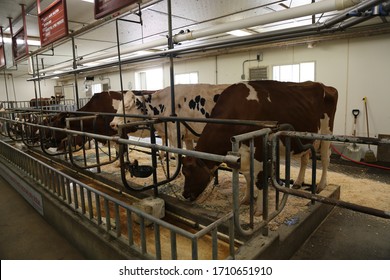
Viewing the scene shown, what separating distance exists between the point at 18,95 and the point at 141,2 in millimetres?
17024

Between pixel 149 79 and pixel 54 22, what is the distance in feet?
24.7

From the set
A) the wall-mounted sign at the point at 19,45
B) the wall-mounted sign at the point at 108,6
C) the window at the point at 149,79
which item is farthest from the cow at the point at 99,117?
the window at the point at 149,79

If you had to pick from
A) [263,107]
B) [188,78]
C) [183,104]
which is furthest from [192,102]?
[188,78]

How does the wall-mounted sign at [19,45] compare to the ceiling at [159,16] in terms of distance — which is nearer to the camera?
the ceiling at [159,16]

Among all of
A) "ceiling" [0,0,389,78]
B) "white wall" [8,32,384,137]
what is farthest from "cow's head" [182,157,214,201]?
"white wall" [8,32,384,137]

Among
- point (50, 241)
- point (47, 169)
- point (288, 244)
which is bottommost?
point (50, 241)

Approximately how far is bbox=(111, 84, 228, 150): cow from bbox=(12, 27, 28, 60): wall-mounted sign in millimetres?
2853

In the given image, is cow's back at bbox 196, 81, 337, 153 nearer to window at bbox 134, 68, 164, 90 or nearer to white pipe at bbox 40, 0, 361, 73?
white pipe at bbox 40, 0, 361, 73

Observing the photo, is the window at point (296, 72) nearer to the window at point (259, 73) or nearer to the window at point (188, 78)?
the window at point (259, 73)

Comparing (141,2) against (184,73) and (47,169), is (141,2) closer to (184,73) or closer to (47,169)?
(47,169)

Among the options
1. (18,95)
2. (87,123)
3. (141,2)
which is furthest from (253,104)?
(18,95)

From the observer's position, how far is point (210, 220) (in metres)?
2.25

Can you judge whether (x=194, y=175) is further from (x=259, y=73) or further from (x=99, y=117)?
(x=259, y=73)

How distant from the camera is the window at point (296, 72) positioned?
6791 mm
